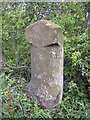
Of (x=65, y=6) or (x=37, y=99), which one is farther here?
(x=65, y=6)

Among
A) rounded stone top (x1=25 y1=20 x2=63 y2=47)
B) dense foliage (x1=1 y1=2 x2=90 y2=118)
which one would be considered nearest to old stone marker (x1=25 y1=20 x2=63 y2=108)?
rounded stone top (x1=25 y1=20 x2=63 y2=47)

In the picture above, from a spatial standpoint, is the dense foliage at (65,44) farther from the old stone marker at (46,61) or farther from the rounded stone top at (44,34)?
the rounded stone top at (44,34)

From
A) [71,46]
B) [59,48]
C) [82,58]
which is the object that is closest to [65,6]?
[71,46]

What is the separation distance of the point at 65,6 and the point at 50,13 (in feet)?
1.16

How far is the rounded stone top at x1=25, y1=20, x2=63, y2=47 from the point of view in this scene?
9.37ft

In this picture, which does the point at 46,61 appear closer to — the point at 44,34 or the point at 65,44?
the point at 44,34

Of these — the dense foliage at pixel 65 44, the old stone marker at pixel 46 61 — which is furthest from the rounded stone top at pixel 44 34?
the dense foliage at pixel 65 44

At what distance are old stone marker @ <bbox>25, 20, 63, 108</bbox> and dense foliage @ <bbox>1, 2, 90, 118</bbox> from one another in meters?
0.24

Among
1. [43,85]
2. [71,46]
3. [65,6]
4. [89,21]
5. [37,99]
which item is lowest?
[37,99]

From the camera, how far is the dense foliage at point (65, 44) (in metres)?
3.53

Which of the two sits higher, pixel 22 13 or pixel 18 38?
pixel 22 13

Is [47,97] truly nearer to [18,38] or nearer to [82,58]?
[82,58]

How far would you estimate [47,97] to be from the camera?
3.00 meters

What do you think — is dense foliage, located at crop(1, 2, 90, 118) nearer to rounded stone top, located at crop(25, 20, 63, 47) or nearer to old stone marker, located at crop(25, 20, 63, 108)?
old stone marker, located at crop(25, 20, 63, 108)
